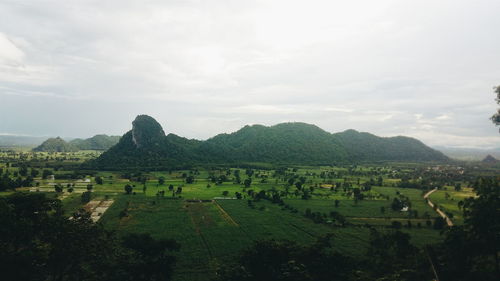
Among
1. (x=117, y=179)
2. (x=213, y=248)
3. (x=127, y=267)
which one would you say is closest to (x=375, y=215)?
(x=213, y=248)

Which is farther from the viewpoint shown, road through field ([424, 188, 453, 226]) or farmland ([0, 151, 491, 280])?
road through field ([424, 188, 453, 226])

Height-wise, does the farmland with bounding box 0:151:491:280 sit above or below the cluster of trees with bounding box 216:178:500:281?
below

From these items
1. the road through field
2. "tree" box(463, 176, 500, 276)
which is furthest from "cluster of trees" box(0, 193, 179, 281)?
the road through field

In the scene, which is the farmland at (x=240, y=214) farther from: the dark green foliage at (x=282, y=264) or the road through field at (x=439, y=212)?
the dark green foliage at (x=282, y=264)

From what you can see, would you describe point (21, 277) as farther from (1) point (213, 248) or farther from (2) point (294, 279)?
(1) point (213, 248)

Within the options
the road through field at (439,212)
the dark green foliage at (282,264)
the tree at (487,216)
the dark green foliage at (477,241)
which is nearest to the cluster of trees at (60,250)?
the dark green foliage at (282,264)

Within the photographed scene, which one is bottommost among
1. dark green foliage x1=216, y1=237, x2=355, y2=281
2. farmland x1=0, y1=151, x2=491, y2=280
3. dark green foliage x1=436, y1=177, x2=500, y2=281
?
farmland x1=0, y1=151, x2=491, y2=280

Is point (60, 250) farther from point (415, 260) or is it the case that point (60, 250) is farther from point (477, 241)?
point (477, 241)

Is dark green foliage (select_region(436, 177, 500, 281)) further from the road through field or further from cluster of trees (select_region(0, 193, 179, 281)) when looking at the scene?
the road through field
